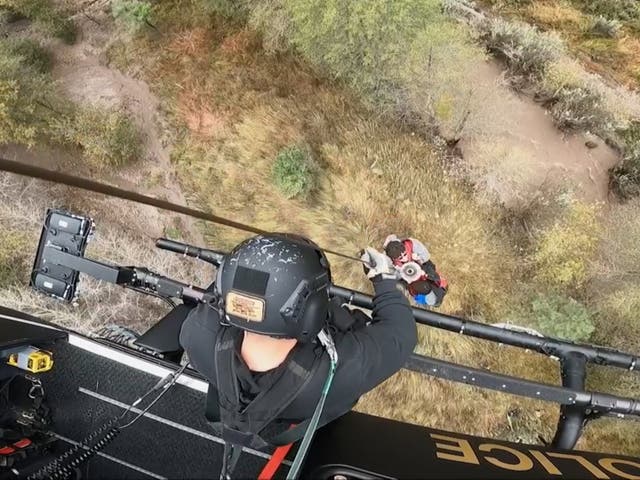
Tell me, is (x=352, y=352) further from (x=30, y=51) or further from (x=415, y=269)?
(x=30, y=51)

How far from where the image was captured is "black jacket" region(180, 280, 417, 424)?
127cm

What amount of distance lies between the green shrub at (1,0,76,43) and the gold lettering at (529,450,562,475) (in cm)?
341

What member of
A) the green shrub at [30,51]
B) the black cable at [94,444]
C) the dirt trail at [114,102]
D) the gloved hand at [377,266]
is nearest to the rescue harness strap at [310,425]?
the gloved hand at [377,266]

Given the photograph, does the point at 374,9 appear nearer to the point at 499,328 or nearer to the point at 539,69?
the point at 539,69

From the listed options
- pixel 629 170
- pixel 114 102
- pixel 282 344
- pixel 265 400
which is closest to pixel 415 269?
pixel 282 344

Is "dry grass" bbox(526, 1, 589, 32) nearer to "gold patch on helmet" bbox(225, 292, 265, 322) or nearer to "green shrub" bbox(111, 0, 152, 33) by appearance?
"green shrub" bbox(111, 0, 152, 33)

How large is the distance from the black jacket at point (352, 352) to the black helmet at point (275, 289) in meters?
0.09

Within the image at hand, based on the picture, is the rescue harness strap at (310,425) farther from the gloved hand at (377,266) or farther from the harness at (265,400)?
the gloved hand at (377,266)

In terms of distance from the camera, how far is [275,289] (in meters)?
1.21

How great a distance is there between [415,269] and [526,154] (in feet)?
5.48

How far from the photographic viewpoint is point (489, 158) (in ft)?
10.2

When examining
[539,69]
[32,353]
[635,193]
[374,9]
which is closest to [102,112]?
[374,9]

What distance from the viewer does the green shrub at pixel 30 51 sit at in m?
3.36

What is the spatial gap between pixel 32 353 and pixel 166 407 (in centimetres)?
44
